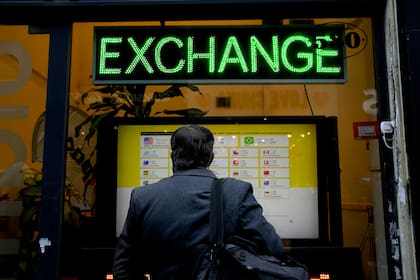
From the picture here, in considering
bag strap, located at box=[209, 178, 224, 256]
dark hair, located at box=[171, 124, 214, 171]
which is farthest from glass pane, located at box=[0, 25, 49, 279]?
bag strap, located at box=[209, 178, 224, 256]

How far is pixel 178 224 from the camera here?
1923 millimetres

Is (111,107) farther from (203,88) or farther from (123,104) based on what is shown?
(203,88)

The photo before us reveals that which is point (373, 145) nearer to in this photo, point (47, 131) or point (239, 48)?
point (239, 48)

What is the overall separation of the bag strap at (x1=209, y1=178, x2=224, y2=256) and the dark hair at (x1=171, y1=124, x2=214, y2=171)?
0.20 metres

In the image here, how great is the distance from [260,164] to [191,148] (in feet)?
5.04

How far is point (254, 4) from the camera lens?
3.03m

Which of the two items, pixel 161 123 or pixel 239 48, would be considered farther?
pixel 161 123

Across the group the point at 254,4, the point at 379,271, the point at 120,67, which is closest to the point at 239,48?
the point at 254,4

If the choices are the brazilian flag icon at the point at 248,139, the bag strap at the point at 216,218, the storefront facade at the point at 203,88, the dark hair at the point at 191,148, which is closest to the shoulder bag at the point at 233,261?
the bag strap at the point at 216,218

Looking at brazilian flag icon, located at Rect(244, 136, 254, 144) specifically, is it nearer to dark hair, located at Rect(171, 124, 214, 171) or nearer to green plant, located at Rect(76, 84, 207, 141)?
green plant, located at Rect(76, 84, 207, 141)

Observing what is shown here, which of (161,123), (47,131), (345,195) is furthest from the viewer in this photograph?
(345,195)

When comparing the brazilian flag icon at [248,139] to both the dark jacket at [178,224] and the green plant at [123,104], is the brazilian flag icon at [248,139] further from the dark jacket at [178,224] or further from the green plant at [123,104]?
the dark jacket at [178,224]

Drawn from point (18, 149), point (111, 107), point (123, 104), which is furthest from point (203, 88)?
point (18, 149)

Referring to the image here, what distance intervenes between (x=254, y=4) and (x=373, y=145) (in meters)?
1.37
